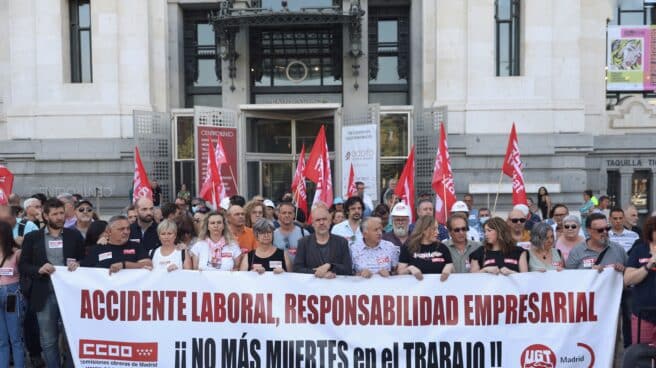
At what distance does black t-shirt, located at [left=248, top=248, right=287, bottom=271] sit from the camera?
5.95m

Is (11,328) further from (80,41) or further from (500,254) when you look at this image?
(80,41)

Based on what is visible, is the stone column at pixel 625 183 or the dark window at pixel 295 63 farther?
the dark window at pixel 295 63

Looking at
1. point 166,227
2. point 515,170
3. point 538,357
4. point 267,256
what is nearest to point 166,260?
point 166,227

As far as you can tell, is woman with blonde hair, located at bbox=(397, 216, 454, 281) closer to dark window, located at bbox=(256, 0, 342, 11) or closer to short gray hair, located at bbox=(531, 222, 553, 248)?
short gray hair, located at bbox=(531, 222, 553, 248)

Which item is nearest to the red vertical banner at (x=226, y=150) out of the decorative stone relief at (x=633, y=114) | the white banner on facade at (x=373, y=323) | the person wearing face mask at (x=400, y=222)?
the person wearing face mask at (x=400, y=222)

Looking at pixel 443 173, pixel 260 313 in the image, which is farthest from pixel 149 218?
pixel 443 173

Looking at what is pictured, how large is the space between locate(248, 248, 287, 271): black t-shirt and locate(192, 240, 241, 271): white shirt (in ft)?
0.83

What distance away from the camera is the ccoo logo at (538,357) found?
5676 mm

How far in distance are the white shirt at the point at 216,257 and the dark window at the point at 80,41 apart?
42.0 ft

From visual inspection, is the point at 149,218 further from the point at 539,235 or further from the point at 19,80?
the point at 19,80

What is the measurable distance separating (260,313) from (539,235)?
116 inches

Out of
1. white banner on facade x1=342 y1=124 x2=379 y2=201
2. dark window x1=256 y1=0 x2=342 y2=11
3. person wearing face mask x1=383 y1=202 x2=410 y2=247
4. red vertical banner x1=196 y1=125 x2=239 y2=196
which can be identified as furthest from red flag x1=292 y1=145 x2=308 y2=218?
dark window x1=256 y1=0 x2=342 y2=11

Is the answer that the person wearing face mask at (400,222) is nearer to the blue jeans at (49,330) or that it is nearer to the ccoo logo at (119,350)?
the ccoo logo at (119,350)

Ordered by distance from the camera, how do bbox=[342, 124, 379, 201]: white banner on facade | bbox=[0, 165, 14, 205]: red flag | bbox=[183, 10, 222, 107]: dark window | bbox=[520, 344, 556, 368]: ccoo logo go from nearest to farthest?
bbox=[520, 344, 556, 368]: ccoo logo
bbox=[0, 165, 14, 205]: red flag
bbox=[342, 124, 379, 201]: white banner on facade
bbox=[183, 10, 222, 107]: dark window
